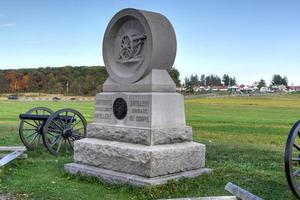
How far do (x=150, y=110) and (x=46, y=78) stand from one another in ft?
406

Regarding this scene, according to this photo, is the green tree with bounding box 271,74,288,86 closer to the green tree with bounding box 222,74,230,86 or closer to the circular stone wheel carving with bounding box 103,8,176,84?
the green tree with bounding box 222,74,230,86

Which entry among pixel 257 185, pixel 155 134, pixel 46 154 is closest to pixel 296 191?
pixel 257 185

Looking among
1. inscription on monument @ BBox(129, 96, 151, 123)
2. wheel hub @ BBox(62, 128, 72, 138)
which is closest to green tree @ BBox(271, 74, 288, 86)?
wheel hub @ BBox(62, 128, 72, 138)

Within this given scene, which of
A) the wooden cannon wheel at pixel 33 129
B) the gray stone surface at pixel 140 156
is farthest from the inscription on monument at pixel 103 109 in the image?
the wooden cannon wheel at pixel 33 129

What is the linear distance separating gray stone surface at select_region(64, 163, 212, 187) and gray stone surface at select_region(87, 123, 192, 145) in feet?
1.99

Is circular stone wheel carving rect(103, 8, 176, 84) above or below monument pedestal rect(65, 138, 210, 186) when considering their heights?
above

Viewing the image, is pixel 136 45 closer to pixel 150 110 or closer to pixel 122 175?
pixel 150 110

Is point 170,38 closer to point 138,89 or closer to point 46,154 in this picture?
point 138,89

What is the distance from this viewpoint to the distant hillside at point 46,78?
124m

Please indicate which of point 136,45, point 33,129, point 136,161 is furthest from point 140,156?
point 33,129

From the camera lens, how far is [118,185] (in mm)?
7797

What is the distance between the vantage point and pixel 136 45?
861 centimetres

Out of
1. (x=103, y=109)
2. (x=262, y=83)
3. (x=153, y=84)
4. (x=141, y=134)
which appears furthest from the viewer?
(x=262, y=83)

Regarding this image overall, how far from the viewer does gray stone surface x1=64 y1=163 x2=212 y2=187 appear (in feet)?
24.7
